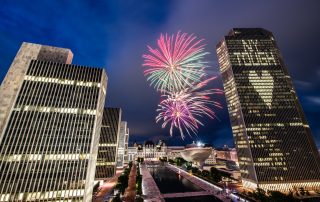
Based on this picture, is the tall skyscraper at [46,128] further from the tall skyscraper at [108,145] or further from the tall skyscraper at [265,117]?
the tall skyscraper at [265,117]

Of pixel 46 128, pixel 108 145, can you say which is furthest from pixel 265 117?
pixel 46 128

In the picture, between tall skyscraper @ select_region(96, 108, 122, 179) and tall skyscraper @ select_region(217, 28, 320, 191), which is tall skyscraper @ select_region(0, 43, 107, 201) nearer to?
tall skyscraper @ select_region(96, 108, 122, 179)

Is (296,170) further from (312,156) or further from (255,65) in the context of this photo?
(255,65)

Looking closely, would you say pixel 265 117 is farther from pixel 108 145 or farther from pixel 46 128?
pixel 46 128

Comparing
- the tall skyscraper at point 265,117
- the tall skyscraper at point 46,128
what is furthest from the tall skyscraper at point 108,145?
the tall skyscraper at point 265,117

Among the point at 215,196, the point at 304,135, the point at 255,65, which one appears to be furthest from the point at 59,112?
the point at 304,135

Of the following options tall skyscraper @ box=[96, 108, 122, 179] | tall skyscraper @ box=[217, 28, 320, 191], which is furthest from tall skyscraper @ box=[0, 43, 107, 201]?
tall skyscraper @ box=[217, 28, 320, 191]
